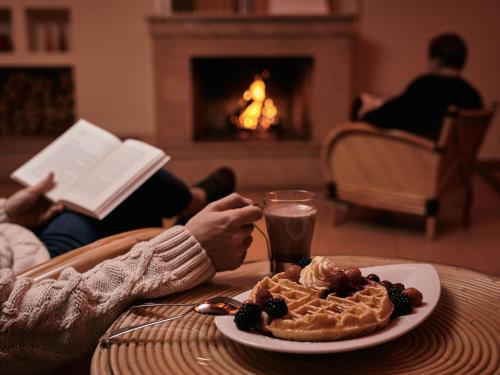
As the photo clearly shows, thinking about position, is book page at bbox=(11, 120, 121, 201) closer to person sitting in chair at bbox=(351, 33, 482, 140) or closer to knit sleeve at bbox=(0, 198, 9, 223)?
knit sleeve at bbox=(0, 198, 9, 223)

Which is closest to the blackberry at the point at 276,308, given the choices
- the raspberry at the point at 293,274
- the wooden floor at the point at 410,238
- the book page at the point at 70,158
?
the raspberry at the point at 293,274

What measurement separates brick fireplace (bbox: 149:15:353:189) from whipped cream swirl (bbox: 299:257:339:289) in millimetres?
3123

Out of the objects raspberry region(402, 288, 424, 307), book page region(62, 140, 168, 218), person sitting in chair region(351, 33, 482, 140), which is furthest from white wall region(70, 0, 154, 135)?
raspberry region(402, 288, 424, 307)

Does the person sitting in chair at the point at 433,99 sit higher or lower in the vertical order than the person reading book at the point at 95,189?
higher

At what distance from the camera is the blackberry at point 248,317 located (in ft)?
2.46

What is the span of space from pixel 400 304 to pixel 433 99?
2.12 m

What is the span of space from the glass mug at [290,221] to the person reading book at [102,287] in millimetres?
46

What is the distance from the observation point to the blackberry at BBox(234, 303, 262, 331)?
75cm

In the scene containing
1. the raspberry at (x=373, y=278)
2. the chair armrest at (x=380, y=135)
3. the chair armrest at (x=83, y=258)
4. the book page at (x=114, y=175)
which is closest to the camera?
the raspberry at (x=373, y=278)

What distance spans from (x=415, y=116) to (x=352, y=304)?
2142 millimetres

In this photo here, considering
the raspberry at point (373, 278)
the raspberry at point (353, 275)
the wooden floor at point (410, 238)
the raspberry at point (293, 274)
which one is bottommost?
the wooden floor at point (410, 238)

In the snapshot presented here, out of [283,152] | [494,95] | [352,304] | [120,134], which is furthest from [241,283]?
[494,95]

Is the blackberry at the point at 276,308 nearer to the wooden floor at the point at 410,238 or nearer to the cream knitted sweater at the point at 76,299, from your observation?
the cream knitted sweater at the point at 76,299

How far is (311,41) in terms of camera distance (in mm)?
3926
